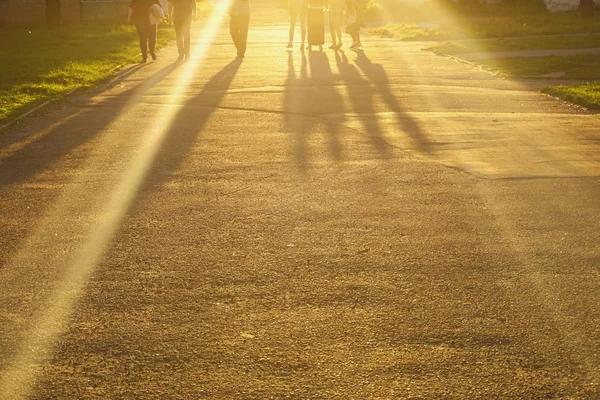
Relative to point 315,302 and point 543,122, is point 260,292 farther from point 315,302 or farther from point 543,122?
point 543,122

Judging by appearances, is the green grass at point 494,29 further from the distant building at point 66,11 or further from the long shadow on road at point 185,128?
the long shadow on road at point 185,128

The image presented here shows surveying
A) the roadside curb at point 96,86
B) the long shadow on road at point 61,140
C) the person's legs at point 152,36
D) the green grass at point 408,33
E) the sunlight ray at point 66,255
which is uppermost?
the person's legs at point 152,36

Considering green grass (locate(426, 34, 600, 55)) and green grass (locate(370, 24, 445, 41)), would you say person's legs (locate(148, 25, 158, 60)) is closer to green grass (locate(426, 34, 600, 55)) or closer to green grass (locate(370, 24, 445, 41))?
green grass (locate(426, 34, 600, 55))

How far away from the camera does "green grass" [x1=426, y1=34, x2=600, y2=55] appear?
24.0m

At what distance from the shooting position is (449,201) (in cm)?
796

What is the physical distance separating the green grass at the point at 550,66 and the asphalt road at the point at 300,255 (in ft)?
17.9

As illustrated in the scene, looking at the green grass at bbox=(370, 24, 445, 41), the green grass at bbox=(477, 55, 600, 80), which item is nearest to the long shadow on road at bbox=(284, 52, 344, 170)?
the green grass at bbox=(477, 55, 600, 80)

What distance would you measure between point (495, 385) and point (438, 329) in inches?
29.3

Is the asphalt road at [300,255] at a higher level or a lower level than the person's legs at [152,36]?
lower

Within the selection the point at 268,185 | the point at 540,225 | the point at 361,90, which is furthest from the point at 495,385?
the point at 361,90

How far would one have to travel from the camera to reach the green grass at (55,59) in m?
15.1

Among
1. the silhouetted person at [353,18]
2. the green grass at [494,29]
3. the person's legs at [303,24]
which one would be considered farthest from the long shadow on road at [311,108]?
the green grass at [494,29]

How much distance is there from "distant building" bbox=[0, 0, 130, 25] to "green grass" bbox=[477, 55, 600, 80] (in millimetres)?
23287

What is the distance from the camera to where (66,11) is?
131 ft
